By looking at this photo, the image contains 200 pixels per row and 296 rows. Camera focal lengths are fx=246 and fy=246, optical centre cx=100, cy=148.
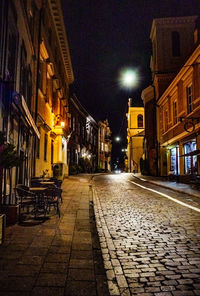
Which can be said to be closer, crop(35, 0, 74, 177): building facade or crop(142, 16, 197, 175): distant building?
crop(35, 0, 74, 177): building facade

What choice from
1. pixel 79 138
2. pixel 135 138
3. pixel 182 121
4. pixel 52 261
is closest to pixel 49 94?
pixel 182 121

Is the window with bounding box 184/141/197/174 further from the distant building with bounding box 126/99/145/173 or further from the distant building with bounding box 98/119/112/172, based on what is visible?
the distant building with bounding box 98/119/112/172

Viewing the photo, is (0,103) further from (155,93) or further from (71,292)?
(155,93)

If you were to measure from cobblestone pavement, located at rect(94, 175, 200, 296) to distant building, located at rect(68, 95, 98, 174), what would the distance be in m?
21.7

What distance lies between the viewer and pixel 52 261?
3.87 meters

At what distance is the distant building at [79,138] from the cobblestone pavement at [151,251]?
21.7 m

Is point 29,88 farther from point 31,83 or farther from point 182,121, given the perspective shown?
point 182,121

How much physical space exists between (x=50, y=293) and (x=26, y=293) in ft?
0.92

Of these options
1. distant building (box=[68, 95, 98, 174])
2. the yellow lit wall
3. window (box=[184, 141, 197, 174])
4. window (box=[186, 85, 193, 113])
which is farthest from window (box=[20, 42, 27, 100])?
the yellow lit wall

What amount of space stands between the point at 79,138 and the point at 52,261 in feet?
104

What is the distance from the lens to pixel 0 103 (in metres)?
7.53

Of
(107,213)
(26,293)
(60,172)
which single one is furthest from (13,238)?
(60,172)

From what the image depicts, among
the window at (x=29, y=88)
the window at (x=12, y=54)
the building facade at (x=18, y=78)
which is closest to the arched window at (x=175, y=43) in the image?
the building facade at (x=18, y=78)

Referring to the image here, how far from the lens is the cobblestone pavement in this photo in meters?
3.19
